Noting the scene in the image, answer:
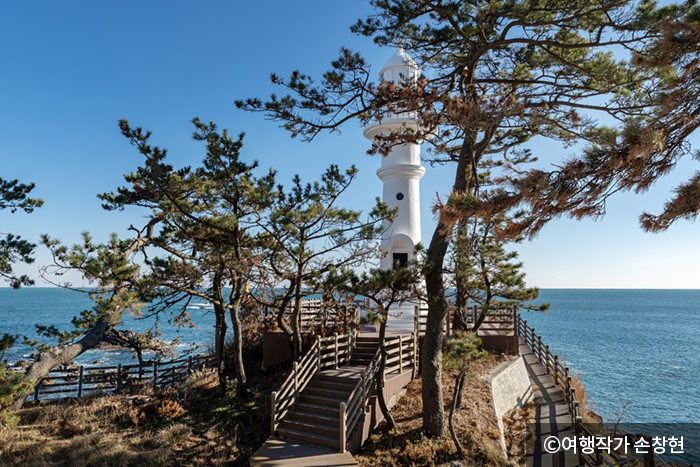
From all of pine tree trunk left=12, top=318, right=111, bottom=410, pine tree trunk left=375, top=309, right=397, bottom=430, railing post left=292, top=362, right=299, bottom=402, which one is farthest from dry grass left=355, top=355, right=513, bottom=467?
pine tree trunk left=12, top=318, right=111, bottom=410

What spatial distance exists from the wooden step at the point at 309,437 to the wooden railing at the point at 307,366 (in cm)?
28

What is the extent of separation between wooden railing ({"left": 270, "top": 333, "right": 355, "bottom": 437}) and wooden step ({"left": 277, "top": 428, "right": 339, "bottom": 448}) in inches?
11.0

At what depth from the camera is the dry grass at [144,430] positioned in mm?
8508

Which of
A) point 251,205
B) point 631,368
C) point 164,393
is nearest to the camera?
point 251,205

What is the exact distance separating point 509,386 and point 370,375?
Answer: 4.97 meters

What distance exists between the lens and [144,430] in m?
9.95

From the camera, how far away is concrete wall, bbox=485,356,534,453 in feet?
38.2

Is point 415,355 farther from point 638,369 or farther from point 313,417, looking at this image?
point 638,369

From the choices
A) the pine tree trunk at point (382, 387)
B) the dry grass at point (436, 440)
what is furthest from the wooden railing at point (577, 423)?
the pine tree trunk at point (382, 387)

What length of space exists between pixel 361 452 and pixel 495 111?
778 centimetres

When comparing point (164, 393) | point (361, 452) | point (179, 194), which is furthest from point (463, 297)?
point (164, 393)

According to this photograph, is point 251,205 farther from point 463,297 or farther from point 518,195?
point 518,195

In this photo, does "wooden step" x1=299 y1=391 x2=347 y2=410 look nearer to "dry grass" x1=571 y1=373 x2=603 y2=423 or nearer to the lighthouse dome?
"dry grass" x1=571 y1=373 x2=603 y2=423

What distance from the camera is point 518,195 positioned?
5.46 meters
